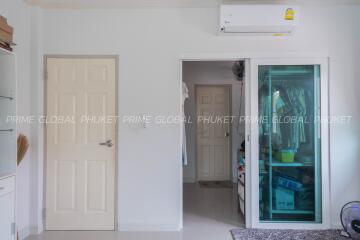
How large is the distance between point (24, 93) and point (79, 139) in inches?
32.8

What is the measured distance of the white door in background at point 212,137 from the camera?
5.21 metres

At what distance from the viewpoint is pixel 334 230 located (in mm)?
2822

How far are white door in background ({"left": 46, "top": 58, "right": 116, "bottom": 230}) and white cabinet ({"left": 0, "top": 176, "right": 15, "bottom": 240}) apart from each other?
0.76 metres

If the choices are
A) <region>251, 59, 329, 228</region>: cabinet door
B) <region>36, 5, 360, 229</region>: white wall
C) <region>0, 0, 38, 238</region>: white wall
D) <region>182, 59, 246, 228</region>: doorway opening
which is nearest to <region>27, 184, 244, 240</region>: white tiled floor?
<region>36, 5, 360, 229</region>: white wall

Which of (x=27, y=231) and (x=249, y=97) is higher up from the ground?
(x=249, y=97)

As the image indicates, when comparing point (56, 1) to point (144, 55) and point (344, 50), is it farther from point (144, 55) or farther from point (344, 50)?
point (344, 50)

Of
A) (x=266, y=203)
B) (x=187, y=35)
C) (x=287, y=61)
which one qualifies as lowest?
(x=266, y=203)

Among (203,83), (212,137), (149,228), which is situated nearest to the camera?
(149,228)

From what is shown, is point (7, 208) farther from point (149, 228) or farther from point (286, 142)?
point (286, 142)

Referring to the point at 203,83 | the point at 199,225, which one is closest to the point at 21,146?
the point at 199,225

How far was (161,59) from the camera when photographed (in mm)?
2953

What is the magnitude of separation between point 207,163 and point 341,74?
3.14 m

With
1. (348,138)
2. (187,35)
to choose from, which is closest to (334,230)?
(348,138)

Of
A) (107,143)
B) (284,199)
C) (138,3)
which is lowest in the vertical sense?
(284,199)
